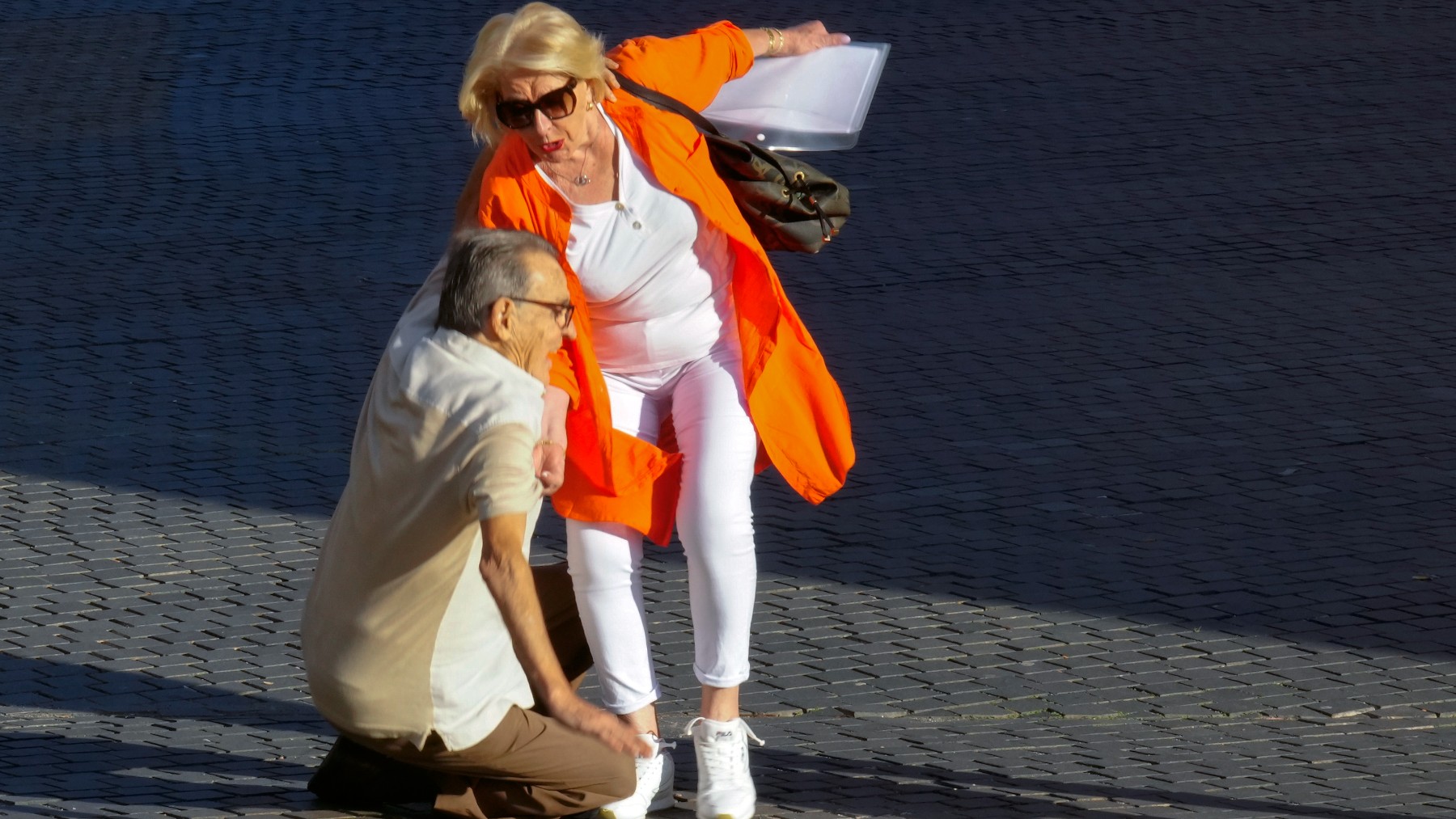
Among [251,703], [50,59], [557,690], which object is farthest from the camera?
[50,59]

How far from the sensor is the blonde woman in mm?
3830

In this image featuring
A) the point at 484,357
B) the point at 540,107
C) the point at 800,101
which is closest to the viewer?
the point at 484,357

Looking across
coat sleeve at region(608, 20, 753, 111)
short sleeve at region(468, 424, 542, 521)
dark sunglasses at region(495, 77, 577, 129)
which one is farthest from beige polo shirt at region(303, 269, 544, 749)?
coat sleeve at region(608, 20, 753, 111)

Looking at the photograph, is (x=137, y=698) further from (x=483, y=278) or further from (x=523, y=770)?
(x=483, y=278)

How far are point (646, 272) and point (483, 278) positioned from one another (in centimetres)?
57

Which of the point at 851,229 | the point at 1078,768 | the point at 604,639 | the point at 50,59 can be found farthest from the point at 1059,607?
the point at 50,59

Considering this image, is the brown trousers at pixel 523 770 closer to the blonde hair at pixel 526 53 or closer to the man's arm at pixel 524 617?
the man's arm at pixel 524 617

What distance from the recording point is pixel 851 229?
8695 mm

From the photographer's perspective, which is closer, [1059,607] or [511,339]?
[511,339]

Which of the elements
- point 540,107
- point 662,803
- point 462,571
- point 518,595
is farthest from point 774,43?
point 662,803

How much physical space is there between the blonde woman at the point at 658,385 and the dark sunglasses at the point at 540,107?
0.12 ft

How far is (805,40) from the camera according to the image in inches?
170

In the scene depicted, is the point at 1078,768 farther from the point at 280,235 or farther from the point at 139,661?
the point at 280,235

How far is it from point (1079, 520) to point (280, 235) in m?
4.45
